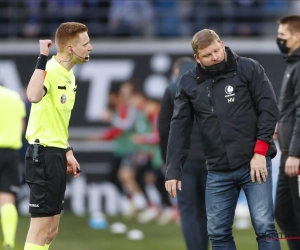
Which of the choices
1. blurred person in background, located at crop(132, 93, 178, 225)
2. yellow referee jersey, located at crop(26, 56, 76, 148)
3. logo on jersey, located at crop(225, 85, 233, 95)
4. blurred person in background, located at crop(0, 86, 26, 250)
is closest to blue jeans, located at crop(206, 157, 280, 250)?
logo on jersey, located at crop(225, 85, 233, 95)

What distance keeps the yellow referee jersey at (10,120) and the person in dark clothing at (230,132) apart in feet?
13.2

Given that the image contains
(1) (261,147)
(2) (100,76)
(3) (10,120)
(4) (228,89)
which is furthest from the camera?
(2) (100,76)

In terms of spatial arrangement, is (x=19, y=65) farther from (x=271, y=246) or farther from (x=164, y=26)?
(x=271, y=246)

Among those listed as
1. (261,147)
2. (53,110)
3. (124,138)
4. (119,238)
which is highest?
(53,110)

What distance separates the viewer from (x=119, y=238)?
1232cm

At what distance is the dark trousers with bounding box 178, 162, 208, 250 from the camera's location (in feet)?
30.3

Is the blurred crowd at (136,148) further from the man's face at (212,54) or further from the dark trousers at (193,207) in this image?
the man's face at (212,54)

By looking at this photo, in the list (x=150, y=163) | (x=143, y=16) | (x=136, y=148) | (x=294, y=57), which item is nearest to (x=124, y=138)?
(x=136, y=148)

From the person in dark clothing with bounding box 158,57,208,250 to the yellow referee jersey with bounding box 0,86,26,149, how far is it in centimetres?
245

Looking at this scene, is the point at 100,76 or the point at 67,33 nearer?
the point at 67,33

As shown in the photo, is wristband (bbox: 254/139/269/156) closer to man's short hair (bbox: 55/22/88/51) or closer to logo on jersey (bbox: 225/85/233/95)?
logo on jersey (bbox: 225/85/233/95)

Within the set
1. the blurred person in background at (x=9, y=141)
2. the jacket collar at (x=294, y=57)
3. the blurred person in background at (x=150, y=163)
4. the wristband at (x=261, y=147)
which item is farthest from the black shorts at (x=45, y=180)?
the blurred person in background at (x=150, y=163)

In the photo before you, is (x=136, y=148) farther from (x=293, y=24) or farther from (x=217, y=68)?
(x=217, y=68)

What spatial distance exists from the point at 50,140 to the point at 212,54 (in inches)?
63.0
